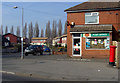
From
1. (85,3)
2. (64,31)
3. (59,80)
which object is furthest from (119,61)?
(64,31)

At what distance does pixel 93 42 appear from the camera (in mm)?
18828

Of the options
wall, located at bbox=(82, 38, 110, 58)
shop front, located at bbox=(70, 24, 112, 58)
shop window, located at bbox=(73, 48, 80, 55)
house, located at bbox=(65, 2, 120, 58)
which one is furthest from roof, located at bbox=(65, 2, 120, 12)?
shop window, located at bbox=(73, 48, 80, 55)

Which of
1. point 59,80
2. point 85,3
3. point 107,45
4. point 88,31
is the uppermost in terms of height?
point 85,3

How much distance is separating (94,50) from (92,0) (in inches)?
291

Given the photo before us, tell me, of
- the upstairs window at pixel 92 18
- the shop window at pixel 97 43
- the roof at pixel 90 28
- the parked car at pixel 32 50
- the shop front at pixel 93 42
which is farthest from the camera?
the parked car at pixel 32 50

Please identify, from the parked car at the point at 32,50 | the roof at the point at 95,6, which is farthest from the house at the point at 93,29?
the parked car at the point at 32,50

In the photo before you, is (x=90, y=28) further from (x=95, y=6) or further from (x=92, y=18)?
(x=95, y=6)

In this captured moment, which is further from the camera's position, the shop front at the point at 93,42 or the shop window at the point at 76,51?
the shop window at the point at 76,51

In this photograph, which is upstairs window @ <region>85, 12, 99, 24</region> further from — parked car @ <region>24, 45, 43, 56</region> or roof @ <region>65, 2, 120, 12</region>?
parked car @ <region>24, 45, 43, 56</region>

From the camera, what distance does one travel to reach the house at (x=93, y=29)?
18.4 meters

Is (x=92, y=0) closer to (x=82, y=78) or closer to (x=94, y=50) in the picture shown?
(x=94, y=50)

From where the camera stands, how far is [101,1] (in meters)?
20.9

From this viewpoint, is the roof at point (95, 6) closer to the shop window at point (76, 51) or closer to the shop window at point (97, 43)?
the shop window at point (97, 43)

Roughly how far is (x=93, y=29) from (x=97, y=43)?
1726 mm
